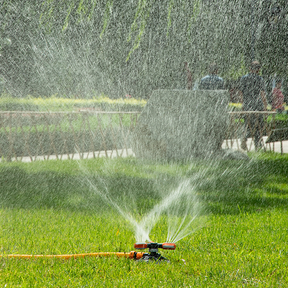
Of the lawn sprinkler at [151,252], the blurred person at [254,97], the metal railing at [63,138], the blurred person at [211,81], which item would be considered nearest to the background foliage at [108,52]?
the blurred person at [254,97]

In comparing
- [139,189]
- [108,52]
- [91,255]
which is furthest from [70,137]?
[108,52]

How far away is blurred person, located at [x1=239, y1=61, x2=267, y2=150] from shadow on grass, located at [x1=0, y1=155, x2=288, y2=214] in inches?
101

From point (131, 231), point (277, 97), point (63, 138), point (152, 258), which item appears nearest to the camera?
point (152, 258)

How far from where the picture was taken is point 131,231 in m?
2.95

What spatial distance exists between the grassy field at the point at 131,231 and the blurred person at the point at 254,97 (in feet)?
9.49

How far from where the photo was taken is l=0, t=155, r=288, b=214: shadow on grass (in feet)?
12.6

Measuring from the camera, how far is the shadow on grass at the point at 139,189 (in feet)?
12.6

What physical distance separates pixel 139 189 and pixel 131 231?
155 centimetres

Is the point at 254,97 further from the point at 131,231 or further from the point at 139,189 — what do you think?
the point at 131,231

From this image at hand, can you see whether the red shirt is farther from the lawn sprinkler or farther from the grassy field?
the lawn sprinkler

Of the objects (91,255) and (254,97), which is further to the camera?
(254,97)

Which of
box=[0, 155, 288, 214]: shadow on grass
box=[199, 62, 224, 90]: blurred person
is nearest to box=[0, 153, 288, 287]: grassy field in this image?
box=[0, 155, 288, 214]: shadow on grass

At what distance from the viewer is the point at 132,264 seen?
7.71 feet

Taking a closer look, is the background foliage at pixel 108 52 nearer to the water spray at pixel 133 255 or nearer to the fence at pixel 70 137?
the fence at pixel 70 137
